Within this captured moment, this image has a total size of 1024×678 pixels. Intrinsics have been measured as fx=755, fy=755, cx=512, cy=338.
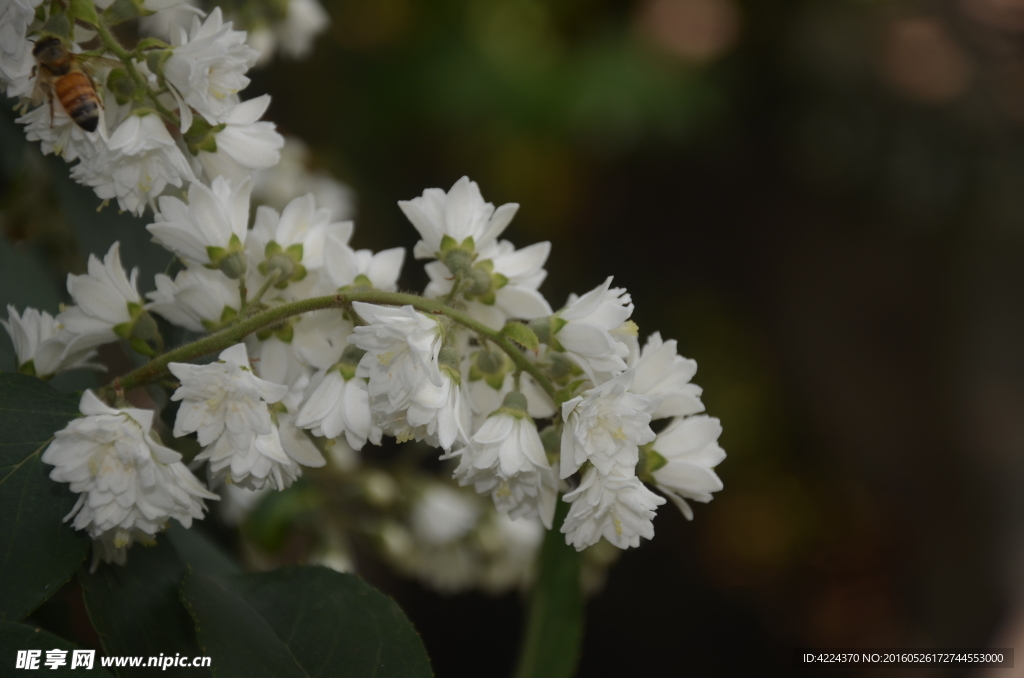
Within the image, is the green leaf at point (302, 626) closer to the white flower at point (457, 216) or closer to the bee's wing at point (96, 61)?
the white flower at point (457, 216)

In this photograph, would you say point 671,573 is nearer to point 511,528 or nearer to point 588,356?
point 511,528

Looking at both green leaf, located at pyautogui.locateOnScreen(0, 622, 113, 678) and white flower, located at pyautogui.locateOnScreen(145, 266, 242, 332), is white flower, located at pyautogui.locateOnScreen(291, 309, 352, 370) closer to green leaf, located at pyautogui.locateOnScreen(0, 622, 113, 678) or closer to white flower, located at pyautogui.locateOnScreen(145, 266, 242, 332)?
white flower, located at pyautogui.locateOnScreen(145, 266, 242, 332)

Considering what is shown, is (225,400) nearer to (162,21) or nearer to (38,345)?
(38,345)

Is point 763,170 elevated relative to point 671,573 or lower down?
elevated

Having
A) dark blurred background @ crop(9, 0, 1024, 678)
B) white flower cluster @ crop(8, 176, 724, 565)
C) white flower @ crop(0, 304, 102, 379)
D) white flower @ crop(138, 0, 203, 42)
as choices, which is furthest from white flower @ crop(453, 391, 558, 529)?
dark blurred background @ crop(9, 0, 1024, 678)

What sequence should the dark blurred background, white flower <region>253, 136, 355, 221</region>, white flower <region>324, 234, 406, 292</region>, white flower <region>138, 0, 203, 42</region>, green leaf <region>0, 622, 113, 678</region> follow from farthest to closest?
the dark blurred background
white flower <region>253, 136, 355, 221</region>
white flower <region>138, 0, 203, 42</region>
white flower <region>324, 234, 406, 292</region>
green leaf <region>0, 622, 113, 678</region>

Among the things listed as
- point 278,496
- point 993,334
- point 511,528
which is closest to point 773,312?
point 993,334

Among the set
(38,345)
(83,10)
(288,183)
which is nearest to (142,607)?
(38,345)
